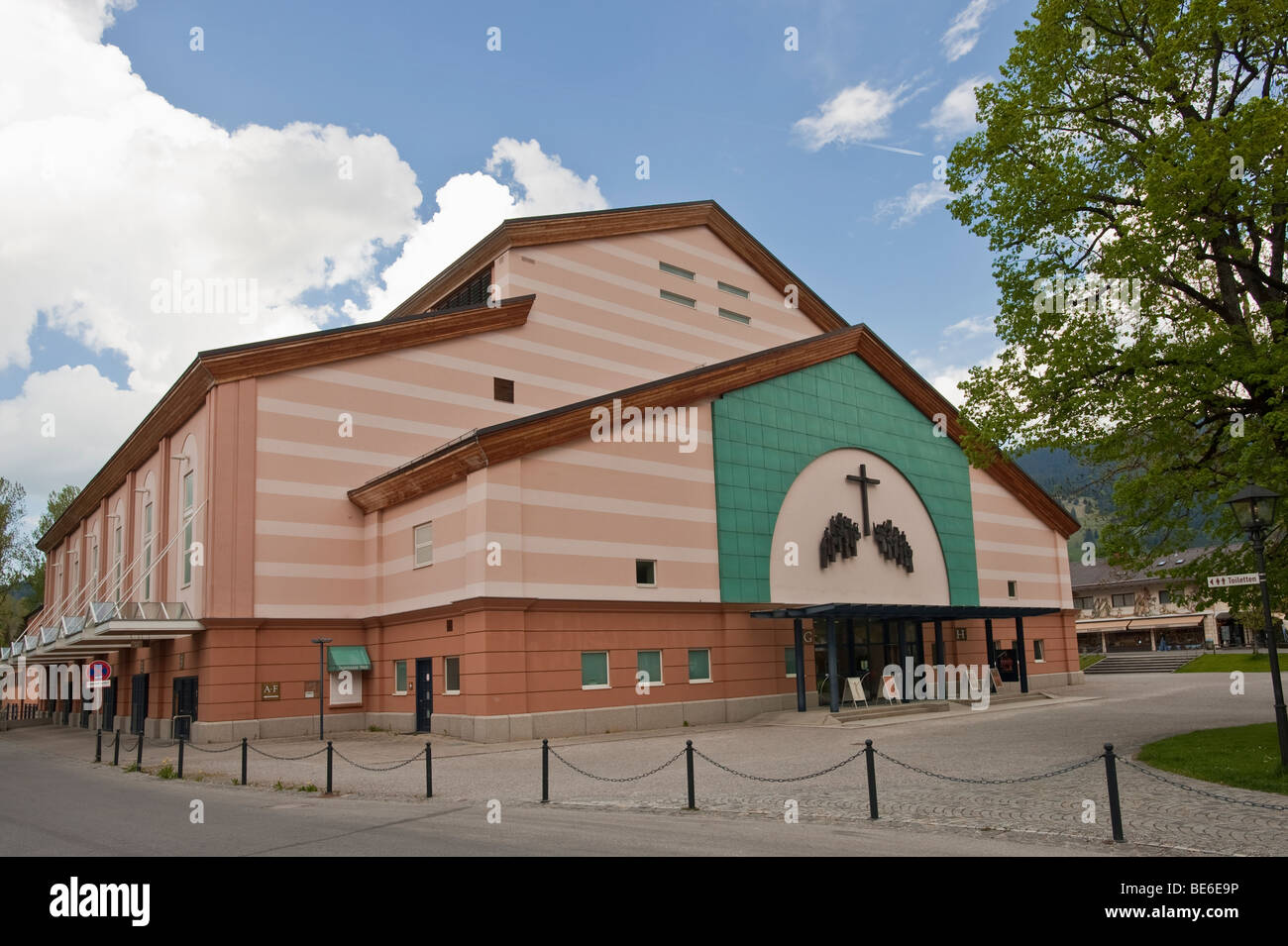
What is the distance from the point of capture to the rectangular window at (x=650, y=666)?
1109 inches

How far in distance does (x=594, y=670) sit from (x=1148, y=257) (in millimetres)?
17827

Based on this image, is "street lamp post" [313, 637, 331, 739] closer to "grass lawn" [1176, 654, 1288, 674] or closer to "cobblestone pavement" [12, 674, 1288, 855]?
"cobblestone pavement" [12, 674, 1288, 855]

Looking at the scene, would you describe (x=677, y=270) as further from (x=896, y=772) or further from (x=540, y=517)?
(x=896, y=772)

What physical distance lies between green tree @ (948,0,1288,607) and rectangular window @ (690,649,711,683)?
12975 mm

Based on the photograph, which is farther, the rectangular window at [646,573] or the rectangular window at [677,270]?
the rectangular window at [677,270]

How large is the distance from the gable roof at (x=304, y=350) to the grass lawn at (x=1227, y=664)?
48.7 metres

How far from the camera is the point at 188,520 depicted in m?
30.1

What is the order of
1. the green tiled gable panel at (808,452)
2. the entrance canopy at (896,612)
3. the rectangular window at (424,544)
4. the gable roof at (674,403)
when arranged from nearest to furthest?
the gable roof at (674,403)
the rectangular window at (424,544)
the entrance canopy at (896,612)
the green tiled gable panel at (808,452)

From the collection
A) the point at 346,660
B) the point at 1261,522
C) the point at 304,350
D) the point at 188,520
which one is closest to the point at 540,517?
the point at 346,660

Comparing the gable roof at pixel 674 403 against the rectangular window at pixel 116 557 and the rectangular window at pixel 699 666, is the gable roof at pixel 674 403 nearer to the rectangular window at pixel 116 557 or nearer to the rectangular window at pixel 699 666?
the rectangular window at pixel 699 666

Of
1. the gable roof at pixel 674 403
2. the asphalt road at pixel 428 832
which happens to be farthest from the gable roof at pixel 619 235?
the asphalt road at pixel 428 832

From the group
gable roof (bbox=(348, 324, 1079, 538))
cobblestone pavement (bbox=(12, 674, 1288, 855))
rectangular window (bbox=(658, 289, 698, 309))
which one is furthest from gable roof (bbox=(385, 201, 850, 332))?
cobblestone pavement (bbox=(12, 674, 1288, 855))

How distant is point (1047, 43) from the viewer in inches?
736
